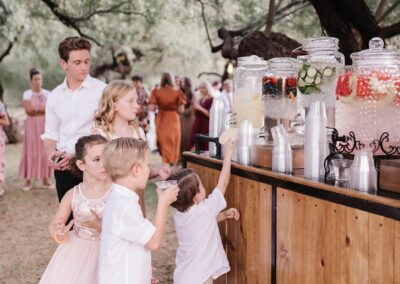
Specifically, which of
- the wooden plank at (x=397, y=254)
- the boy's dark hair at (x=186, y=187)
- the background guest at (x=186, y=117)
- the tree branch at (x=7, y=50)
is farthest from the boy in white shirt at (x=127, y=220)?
the tree branch at (x=7, y=50)

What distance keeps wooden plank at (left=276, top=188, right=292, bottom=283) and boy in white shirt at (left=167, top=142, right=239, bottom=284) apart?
0.45 metres

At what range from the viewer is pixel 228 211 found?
10.4 ft

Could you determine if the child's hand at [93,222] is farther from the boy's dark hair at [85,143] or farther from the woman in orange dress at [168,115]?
the woman in orange dress at [168,115]

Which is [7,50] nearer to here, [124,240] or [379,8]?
[379,8]

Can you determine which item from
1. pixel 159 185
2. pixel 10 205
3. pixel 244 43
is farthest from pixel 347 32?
pixel 10 205

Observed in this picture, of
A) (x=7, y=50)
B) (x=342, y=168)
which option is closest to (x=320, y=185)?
(x=342, y=168)

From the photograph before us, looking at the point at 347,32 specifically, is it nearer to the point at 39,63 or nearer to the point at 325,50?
the point at 325,50

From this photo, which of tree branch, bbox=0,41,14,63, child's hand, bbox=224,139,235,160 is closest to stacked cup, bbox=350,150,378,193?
child's hand, bbox=224,139,235,160

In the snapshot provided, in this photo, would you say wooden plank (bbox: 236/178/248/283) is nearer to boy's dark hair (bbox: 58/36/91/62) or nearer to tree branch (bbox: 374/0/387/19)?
boy's dark hair (bbox: 58/36/91/62)

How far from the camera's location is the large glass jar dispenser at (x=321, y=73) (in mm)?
2727

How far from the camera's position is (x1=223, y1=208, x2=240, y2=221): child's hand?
313 centimetres

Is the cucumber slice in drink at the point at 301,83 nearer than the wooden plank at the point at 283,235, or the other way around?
the wooden plank at the point at 283,235

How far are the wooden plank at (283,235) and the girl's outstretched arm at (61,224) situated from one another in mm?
1038

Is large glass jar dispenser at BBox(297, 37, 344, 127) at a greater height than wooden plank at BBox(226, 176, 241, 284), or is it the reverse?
large glass jar dispenser at BBox(297, 37, 344, 127)
